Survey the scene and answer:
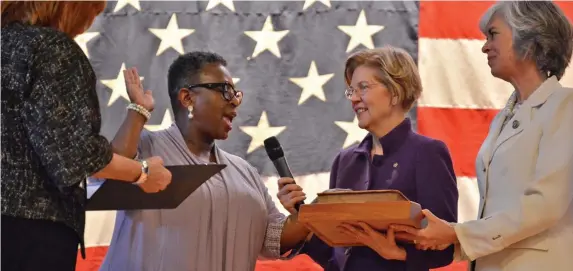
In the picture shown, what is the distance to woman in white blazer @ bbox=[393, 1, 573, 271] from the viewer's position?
7.22 ft

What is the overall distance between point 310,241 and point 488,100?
120 centimetres

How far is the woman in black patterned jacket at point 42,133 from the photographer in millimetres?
1826

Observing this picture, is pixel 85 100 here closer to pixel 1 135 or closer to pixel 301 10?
pixel 1 135

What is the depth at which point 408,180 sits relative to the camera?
245 cm

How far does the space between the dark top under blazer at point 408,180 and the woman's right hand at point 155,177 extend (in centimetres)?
67

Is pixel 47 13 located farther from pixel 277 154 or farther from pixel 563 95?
pixel 563 95

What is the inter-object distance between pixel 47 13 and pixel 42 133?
0.29 metres

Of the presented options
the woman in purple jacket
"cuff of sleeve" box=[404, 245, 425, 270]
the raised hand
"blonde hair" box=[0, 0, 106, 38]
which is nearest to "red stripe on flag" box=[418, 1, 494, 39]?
the woman in purple jacket

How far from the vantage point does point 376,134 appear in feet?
8.47

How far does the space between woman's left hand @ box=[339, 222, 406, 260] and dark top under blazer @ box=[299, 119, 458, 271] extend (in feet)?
0.24

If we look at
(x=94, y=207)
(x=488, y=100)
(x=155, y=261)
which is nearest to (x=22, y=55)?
(x=94, y=207)

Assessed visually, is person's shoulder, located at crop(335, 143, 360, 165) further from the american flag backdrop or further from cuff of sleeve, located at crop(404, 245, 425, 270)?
the american flag backdrop

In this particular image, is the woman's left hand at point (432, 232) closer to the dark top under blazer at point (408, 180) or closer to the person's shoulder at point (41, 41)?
the dark top under blazer at point (408, 180)

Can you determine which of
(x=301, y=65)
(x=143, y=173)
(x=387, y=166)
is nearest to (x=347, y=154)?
(x=387, y=166)
